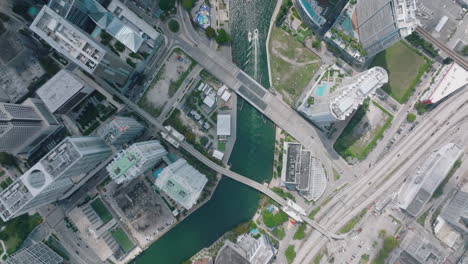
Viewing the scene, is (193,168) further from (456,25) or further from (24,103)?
(456,25)

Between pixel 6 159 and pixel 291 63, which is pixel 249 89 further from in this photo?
pixel 6 159

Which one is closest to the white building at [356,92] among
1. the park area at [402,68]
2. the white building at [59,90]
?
the park area at [402,68]

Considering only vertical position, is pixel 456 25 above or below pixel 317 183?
above

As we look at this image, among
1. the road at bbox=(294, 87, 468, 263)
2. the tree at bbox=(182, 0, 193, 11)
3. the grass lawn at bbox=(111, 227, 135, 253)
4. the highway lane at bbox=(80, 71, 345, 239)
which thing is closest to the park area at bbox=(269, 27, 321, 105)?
the tree at bbox=(182, 0, 193, 11)

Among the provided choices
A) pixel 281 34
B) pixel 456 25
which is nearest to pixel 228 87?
pixel 281 34

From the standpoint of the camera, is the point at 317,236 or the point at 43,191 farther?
the point at 317,236

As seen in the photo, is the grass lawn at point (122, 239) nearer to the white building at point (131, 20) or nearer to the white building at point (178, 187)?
the white building at point (178, 187)

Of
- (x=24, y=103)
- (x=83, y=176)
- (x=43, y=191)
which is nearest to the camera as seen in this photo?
(x=43, y=191)

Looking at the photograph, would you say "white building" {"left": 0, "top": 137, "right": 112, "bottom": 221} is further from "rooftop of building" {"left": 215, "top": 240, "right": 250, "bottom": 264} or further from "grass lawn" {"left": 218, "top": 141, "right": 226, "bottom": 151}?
"rooftop of building" {"left": 215, "top": 240, "right": 250, "bottom": 264}
